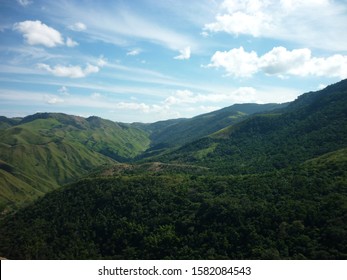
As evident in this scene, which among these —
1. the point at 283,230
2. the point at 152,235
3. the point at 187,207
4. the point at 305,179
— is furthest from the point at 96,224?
the point at 305,179

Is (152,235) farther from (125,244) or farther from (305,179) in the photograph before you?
(305,179)

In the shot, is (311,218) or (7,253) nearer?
(311,218)

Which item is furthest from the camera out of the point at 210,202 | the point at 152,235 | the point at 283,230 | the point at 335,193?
the point at 210,202

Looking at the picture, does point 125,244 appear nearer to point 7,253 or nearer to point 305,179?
point 7,253

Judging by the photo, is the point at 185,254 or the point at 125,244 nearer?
the point at 185,254

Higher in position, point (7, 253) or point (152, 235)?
point (152, 235)

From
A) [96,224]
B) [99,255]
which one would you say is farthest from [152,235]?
[96,224]

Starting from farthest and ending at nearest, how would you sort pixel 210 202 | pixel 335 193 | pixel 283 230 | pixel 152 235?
pixel 210 202, pixel 152 235, pixel 335 193, pixel 283 230

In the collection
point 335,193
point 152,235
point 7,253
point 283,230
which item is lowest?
point 7,253

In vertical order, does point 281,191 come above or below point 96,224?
above
